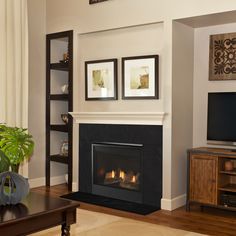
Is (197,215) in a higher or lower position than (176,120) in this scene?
lower

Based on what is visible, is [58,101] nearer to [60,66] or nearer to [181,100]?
[60,66]

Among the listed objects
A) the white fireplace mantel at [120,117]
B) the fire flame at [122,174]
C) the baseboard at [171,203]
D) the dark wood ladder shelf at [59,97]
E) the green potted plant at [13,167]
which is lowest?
the baseboard at [171,203]

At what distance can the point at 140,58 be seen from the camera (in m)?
4.99

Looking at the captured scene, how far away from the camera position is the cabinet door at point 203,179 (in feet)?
14.9

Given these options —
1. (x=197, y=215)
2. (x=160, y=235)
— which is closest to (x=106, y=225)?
(x=160, y=235)

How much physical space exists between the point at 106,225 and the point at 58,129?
7.43 feet

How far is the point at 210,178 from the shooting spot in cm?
457

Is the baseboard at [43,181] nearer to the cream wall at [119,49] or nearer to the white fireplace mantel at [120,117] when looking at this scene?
the white fireplace mantel at [120,117]

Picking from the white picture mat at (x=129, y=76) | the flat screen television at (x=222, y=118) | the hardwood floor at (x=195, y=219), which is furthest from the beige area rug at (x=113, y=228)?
the white picture mat at (x=129, y=76)

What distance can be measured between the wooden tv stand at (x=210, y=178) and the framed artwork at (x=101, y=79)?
139cm

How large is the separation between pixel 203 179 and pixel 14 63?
300 cm

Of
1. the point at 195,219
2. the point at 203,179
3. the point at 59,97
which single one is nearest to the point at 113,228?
the point at 195,219

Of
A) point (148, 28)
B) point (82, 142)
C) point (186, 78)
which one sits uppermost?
point (148, 28)

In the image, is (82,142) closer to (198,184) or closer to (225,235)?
(198,184)
